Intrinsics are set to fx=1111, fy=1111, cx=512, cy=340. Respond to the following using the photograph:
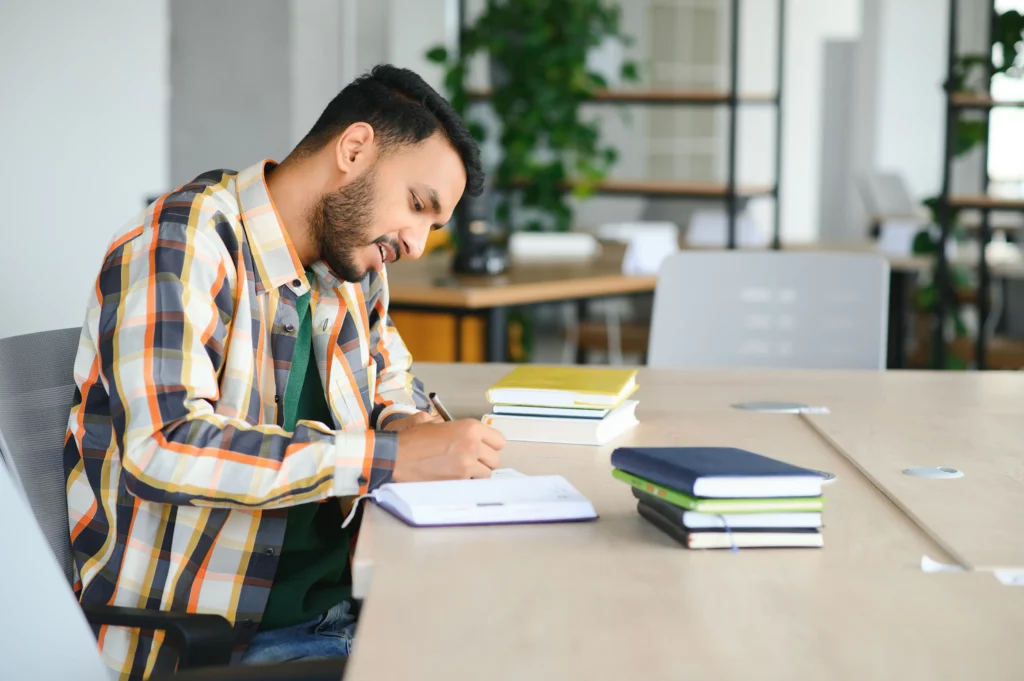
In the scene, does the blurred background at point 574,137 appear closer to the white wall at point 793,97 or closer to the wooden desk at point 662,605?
the white wall at point 793,97

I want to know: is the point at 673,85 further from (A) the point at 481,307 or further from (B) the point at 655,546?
(B) the point at 655,546

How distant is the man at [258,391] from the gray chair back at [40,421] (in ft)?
0.07

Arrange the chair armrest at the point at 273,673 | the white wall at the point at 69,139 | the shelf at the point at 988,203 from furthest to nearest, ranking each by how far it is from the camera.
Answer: the shelf at the point at 988,203 < the white wall at the point at 69,139 < the chair armrest at the point at 273,673

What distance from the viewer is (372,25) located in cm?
598

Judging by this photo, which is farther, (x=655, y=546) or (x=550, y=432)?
(x=550, y=432)

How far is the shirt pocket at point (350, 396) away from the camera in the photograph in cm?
151

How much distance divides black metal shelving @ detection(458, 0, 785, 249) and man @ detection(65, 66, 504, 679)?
12.1 feet

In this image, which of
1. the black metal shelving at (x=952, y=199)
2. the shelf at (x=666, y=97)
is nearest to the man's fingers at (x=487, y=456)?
the black metal shelving at (x=952, y=199)

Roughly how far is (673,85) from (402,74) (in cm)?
732

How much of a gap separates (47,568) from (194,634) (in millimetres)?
245

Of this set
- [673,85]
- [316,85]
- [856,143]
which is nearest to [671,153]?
[673,85]

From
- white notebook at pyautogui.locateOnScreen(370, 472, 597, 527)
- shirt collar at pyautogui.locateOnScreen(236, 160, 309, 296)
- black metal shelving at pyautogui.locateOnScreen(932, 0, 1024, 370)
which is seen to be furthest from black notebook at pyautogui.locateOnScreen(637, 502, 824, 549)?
black metal shelving at pyautogui.locateOnScreen(932, 0, 1024, 370)

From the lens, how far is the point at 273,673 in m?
0.97

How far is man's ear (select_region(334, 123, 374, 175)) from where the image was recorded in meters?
1.39
